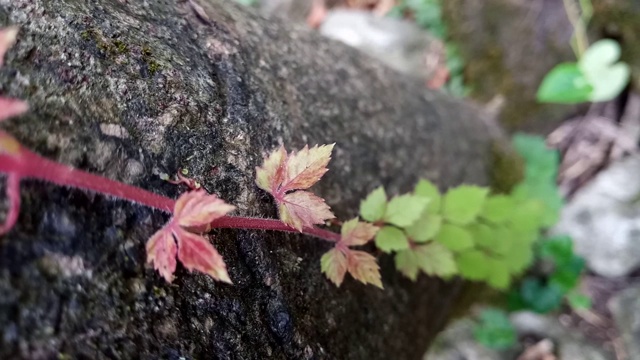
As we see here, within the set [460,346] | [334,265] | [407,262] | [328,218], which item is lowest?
[460,346]

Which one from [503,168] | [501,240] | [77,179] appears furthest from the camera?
[503,168]

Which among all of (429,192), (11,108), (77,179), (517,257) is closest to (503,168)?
(517,257)

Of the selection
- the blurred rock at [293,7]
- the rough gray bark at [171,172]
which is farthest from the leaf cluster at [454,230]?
the blurred rock at [293,7]

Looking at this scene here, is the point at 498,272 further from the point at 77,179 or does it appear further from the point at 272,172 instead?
the point at 77,179

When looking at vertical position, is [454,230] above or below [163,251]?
below

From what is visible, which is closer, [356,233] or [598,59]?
[356,233]

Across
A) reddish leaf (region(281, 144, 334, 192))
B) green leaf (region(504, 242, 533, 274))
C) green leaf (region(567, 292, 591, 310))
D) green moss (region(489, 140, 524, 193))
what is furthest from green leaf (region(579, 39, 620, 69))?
reddish leaf (region(281, 144, 334, 192))

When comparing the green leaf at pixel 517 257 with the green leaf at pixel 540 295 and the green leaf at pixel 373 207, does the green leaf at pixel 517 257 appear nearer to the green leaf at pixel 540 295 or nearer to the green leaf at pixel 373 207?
the green leaf at pixel 540 295
